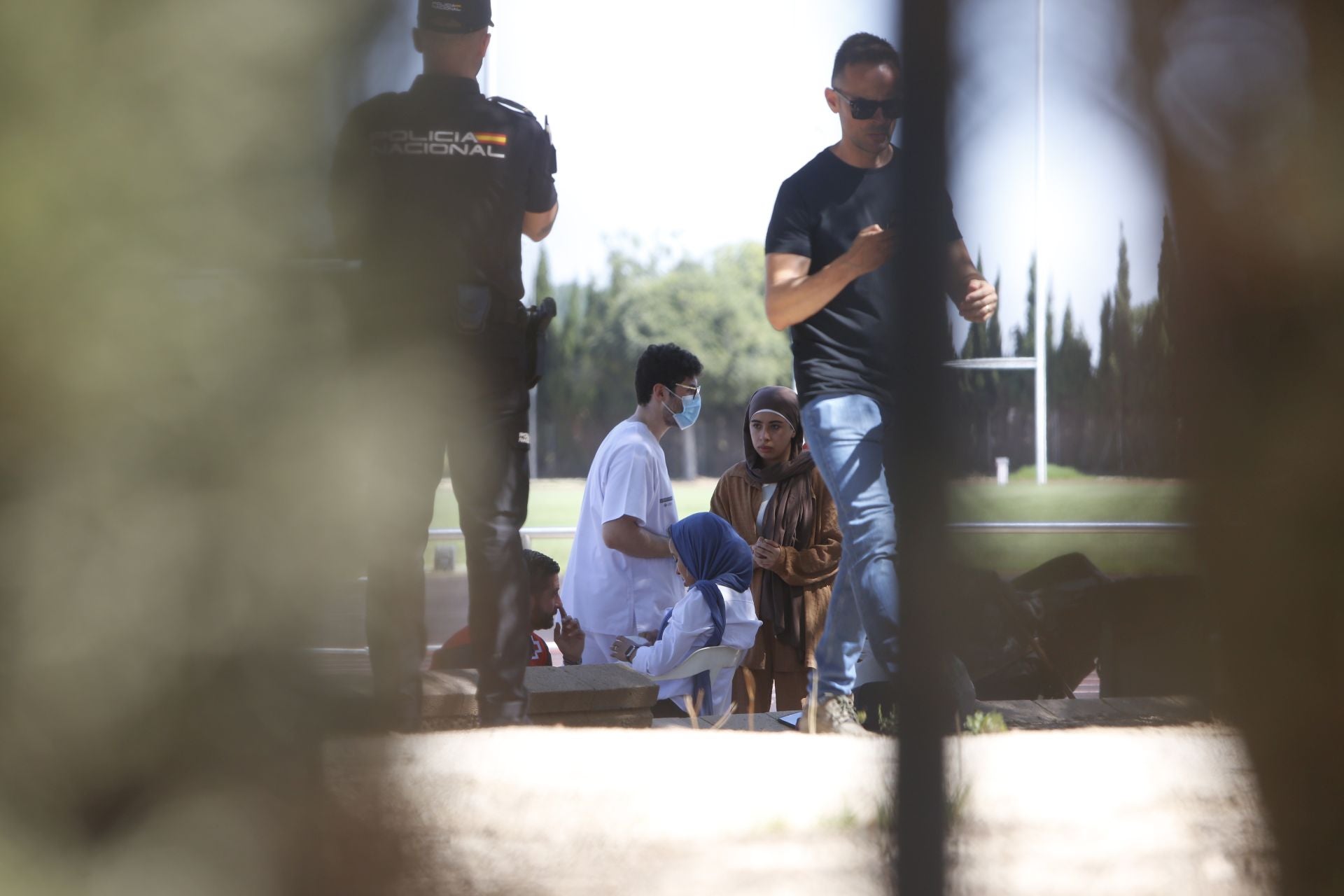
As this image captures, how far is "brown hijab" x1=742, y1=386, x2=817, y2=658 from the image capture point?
127 inches

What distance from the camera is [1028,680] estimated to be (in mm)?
2152

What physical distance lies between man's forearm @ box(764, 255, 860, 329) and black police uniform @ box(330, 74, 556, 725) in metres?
0.41

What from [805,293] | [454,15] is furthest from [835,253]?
[454,15]

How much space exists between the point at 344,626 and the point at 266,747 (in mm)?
158

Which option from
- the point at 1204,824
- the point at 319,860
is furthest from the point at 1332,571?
the point at 319,860

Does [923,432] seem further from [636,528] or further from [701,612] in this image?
[636,528]

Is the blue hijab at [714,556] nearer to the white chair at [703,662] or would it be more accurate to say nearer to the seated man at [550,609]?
the white chair at [703,662]

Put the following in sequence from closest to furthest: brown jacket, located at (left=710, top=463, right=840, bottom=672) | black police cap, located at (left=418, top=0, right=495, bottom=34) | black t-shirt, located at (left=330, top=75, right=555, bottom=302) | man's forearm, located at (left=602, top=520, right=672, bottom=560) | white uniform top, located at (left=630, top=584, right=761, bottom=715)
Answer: black t-shirt, located at (left=330, top=75, right=555, bottom=302), black police cap, located at (left=418, top=0, right=495, bottom=34), white uniform top, located at (left=630, top=584, right=761, bottom=715), man's forearm, located at (left=602, top=520, right=672, bottom=560), brown jacket, located at (left=710, top=463, right=840, bottom=672)

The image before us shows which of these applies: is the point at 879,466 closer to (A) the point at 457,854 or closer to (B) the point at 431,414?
(B) the point at 431,414

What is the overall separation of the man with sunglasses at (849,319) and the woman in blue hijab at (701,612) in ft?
2.69

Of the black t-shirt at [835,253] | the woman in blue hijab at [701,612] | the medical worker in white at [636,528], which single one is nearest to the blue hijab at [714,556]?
the woman in blue hijab at [701,612]

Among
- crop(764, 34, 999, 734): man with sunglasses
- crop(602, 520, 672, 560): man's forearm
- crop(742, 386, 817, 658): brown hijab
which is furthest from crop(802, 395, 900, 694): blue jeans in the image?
crop(742, 386, 817, 658): brown hijab

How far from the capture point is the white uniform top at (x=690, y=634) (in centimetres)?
286

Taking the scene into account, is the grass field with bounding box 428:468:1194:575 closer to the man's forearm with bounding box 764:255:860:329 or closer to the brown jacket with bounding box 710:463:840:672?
the man's forearm with bounding box 764:255:860:329
